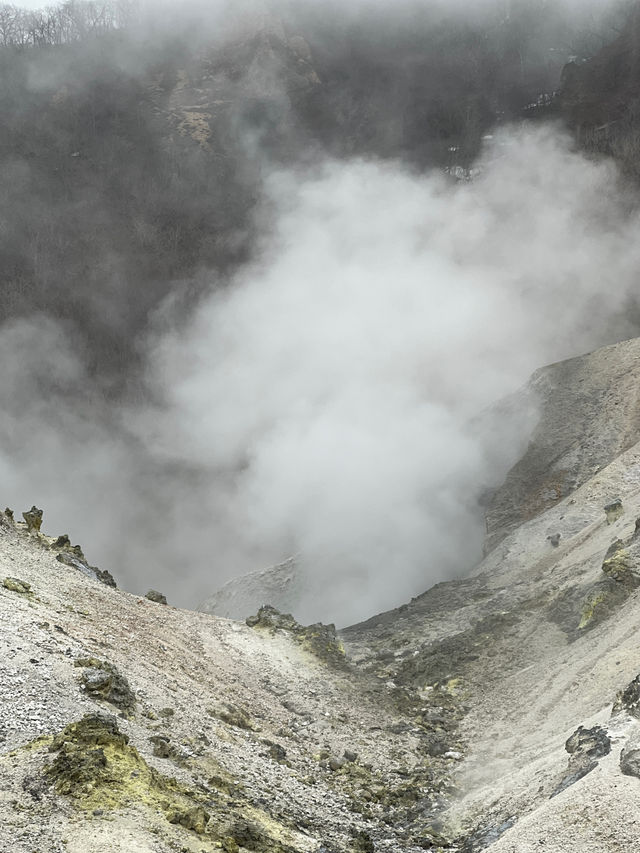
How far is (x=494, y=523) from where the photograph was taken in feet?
→ 82.1

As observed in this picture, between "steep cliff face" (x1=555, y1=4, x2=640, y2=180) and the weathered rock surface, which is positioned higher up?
"steep cliff face" (x1=555, y1=4, x2=640, y2=180)

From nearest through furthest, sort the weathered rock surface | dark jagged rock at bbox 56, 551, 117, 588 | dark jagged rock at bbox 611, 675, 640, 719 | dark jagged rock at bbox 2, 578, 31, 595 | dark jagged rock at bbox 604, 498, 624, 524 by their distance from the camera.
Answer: dark jagged rock at bbox 611, 675, 640, 719
dark jagged rock at bbox 2, 578, 31, 595
dark jagged rock at bbox 56, 551, 117, 588
dark jagged rock at bbox 604, 498, 624, 524
the weathered rock surface

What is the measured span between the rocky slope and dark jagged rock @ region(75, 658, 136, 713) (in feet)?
0.14

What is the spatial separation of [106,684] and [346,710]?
575 centimetres

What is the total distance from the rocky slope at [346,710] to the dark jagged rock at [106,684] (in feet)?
0.14

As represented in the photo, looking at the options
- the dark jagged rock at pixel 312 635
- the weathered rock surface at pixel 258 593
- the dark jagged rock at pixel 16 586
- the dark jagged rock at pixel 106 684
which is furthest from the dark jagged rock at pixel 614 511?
the dark jagged rock at pixel 16 586

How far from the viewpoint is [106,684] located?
10.5 m

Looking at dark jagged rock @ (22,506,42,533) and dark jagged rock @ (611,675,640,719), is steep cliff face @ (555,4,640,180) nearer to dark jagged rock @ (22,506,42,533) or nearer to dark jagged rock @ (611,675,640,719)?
dark jagged rock @ (22,506,42,533)

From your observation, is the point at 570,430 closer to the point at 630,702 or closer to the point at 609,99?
the point at 630,702

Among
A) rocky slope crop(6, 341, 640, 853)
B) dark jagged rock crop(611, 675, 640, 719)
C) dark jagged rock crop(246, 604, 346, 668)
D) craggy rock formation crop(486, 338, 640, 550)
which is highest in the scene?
craggy rock formation crop(486, 338, 640, 550)

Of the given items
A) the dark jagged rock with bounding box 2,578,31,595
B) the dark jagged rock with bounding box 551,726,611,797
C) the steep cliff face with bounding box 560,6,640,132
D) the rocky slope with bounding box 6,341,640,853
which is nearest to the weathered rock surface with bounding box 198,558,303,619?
the rocky slope with bounding box 6,341,640,853

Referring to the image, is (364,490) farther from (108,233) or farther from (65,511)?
(108,233)

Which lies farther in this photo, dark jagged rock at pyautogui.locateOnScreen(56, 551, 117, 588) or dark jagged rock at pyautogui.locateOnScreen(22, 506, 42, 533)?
dark jagged rock at pyautogui.locateOnScreen(22, 506, 42, 533)

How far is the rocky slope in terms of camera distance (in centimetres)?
718
